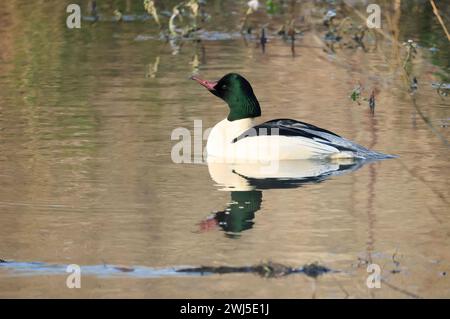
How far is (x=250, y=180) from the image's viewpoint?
10.7m

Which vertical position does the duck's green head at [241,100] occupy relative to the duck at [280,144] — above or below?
above

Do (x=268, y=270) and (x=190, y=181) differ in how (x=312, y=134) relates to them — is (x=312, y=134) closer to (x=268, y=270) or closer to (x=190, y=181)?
(x=190, y=181)

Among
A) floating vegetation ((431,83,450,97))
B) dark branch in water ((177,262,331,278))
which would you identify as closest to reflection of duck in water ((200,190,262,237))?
dark branch in water ((177,262,331,278))

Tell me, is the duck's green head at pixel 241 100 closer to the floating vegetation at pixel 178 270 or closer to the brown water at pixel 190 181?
the brown water at pixel 190 181

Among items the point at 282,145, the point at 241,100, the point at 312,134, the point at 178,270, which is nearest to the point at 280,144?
the point at 282,145

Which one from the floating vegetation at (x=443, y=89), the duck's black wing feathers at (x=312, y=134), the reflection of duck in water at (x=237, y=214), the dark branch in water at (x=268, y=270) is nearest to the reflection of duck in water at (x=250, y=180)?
the reflection of duck in water at (x=237, y=214)

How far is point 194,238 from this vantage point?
8.58 m

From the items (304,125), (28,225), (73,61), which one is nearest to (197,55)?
(73,61)

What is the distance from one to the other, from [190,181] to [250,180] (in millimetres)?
525

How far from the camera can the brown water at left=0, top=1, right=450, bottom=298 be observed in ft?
25.3

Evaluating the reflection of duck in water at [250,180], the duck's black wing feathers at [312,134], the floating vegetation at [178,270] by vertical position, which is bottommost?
the reflection of duck in water at [250,180]

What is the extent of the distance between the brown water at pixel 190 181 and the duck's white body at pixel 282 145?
0.45 metres

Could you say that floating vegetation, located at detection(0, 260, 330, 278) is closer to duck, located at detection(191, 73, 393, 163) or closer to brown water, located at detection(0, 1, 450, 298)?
brown water, located at detection(0, 1, 450, 298)

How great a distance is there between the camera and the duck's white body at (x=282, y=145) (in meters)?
11.4
